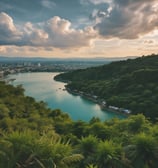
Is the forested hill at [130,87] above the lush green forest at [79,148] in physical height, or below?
below

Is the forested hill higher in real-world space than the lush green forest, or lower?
lower

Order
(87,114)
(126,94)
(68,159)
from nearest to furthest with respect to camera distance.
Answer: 1. (68,159)
2. (87,114)
3. (126,94)

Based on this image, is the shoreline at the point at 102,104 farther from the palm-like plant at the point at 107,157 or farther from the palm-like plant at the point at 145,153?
the palm-like plant at the point at 107,157

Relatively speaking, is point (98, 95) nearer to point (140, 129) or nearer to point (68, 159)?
point (140, 129)

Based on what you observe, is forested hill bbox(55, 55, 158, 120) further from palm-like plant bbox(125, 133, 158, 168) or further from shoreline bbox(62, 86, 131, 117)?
palm-like plant bbox(125, 133, 158, 168)

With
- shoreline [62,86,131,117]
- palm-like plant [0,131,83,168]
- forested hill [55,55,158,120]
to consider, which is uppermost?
palm-like plant [0,131,83,168]

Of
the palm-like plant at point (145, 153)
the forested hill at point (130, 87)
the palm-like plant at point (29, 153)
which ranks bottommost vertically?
the forested hill at point (130, 87)

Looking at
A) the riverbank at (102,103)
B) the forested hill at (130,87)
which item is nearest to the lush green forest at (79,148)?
the forested hill at (130,87)

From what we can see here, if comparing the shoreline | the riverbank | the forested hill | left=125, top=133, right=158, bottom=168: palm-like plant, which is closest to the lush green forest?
left=125, top=133, right=158, bottom=168: palm-like plant

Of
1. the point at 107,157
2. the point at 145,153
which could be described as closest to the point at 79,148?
the point at 107,157

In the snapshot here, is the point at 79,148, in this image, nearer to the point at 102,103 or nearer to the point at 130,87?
the point at 102,103

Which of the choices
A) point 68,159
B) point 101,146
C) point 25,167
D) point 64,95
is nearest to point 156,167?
point 101,146
